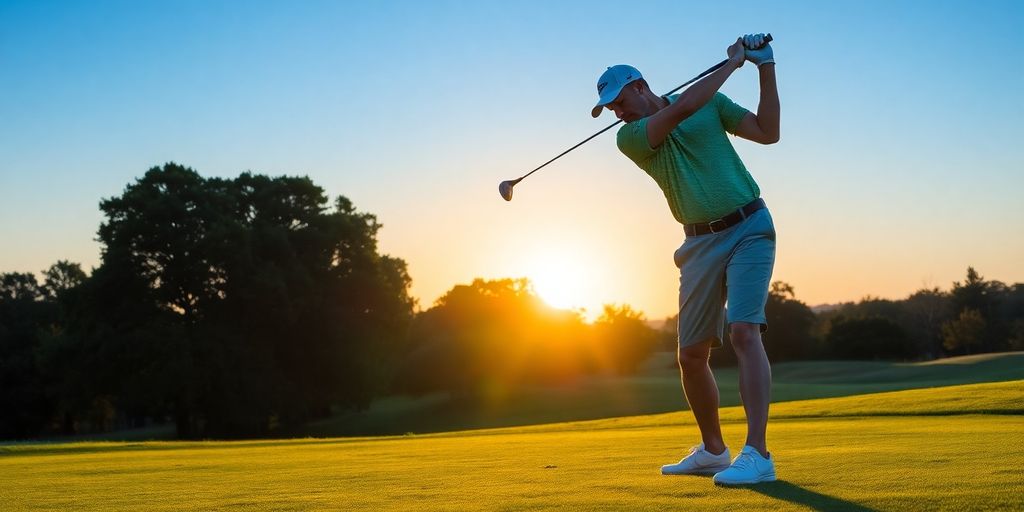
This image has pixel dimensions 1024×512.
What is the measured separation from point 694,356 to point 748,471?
100cm

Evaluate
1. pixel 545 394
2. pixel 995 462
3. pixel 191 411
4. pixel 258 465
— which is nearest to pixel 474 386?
pixel 545 394

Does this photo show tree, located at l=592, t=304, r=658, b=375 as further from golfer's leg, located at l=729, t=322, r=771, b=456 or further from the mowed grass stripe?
golfer's leg, located at l=729, t=322, r=771, b=456

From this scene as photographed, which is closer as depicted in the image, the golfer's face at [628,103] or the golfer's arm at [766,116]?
the golfer's arm at [766,116]

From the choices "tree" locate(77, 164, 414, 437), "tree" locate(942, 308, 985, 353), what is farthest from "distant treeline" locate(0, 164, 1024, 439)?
"tree" locate(942, 308, 985, 353)

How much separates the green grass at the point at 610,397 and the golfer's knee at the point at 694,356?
3190cm

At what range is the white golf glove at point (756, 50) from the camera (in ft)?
17.0

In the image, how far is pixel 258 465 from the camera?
26.2ft

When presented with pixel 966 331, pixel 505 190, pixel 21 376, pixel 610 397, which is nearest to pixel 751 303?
pixel 505 190

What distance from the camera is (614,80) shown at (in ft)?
17.3

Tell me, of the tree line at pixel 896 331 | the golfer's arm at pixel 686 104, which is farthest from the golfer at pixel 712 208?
the tree line at pixel 896 331

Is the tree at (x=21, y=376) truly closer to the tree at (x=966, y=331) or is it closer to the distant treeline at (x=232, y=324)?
the distant treeline at (x=232, y=324)

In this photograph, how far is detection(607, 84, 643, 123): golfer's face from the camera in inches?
208

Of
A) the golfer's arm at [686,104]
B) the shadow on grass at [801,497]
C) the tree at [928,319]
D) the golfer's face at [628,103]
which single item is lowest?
the shadow on grass at [801,497]

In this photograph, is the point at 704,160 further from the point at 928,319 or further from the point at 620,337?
the point at 928,319
